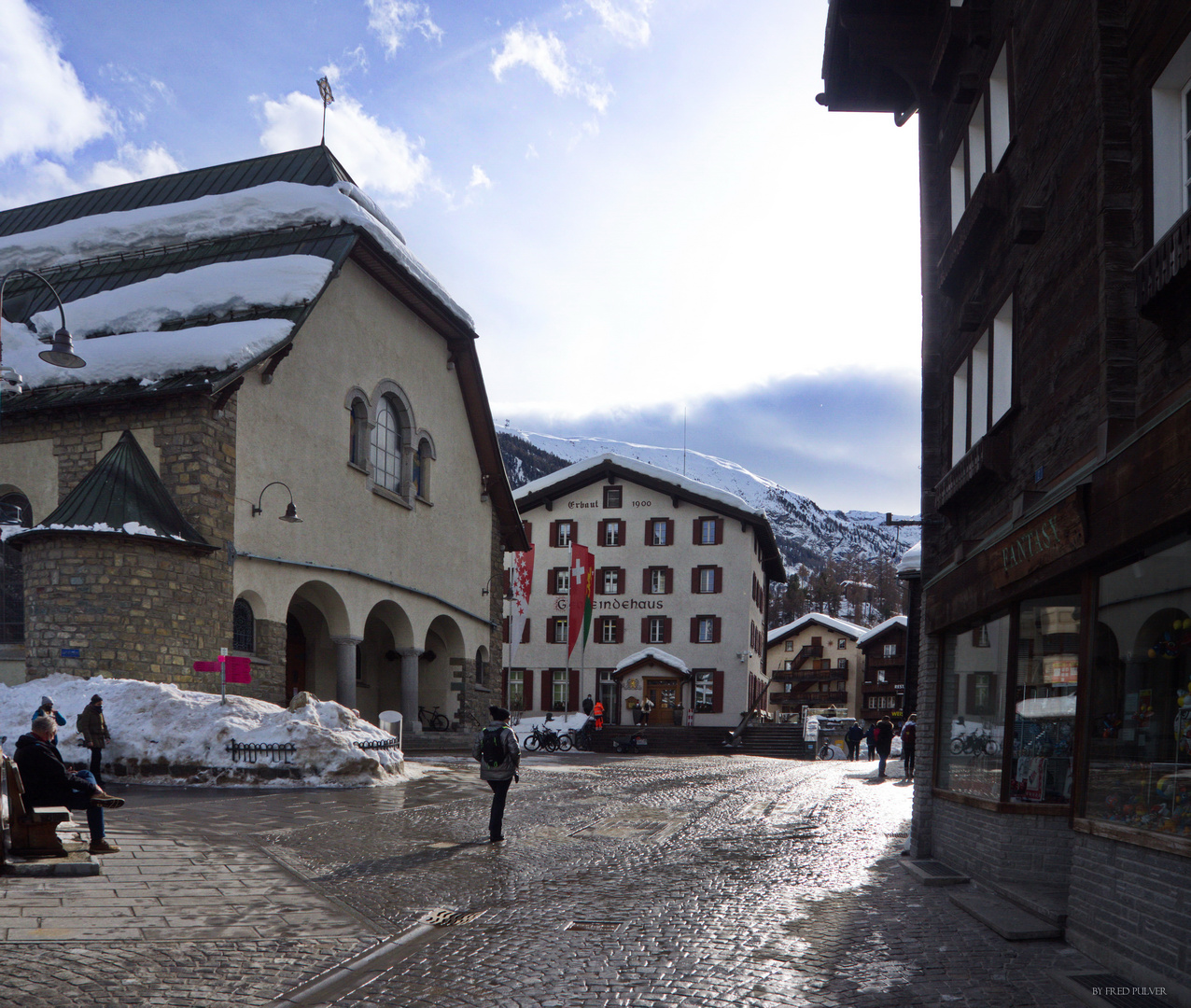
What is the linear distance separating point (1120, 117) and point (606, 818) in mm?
10721

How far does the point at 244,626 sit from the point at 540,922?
58.1 ft

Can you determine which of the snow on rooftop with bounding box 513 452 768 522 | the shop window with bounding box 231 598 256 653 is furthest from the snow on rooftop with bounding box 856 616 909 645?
the shop window with bounding box 231 598 256 653

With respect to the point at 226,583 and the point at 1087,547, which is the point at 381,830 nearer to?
the point at 1087,547

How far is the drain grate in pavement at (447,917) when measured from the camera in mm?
7906

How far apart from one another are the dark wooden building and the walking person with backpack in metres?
4.37

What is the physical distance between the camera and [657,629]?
5319 centimetres

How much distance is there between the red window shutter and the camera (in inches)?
2007

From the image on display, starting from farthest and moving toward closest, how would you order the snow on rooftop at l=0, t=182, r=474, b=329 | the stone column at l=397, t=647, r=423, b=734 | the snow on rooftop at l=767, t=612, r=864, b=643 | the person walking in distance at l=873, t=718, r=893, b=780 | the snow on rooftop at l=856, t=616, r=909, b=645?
the snow on rooftop at l=767, t=612, r=864, b=643 → the snow on rooftop at l=856, t=616, r=909, b=645 → the stone column at l=397, t=647, r=423, b=734 → the person walking in distance at l=873, t=718, r=893, b=780 → the snow on rooftop at l=0, t=182, r=474, b=329

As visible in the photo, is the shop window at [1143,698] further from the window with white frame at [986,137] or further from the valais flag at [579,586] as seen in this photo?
→ the valais flag at [579,586]

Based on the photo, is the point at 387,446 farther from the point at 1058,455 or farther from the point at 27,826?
the point at 1058,455

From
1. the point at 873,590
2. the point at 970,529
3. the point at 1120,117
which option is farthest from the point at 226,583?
the point at 873,590

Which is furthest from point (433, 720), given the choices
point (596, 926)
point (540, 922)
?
point (596, 926)

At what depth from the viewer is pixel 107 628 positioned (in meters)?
20.7

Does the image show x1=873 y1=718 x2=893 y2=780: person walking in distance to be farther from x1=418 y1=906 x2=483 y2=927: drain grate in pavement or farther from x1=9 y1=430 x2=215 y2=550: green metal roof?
x1=418 y1=906 x2=483 y2=927: drain grate in pavement
